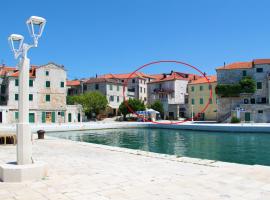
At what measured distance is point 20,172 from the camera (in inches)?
301

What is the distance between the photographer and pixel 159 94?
7281 centimetres

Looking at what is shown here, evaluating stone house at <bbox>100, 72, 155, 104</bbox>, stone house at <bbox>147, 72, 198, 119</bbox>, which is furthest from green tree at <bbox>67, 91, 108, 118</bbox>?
stone house at <bbox>100, 72, 155, 104</bbox>

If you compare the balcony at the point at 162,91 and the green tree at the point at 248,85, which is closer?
the green tree at the point at 248,85

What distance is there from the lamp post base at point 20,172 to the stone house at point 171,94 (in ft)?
194

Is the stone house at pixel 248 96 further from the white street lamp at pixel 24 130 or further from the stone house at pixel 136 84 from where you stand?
the white street lamp at pixel 24 130

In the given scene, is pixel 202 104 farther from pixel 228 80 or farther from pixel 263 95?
pixel 263 95

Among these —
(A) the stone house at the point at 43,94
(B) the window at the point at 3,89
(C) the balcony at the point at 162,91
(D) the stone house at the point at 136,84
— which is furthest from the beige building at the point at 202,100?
(B) the window at the point at 3,89

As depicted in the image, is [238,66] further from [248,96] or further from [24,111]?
[24,111]

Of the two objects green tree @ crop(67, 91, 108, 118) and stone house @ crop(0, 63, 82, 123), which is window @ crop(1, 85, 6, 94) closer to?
stone house @ crop(0, 63, 82, 123)

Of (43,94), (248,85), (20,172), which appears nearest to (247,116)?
(248,85)

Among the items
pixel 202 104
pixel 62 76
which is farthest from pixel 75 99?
pixel 202 104

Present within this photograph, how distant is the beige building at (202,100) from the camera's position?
62.9 m

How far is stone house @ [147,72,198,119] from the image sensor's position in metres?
67.0

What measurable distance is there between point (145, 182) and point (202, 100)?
57.9 metres
